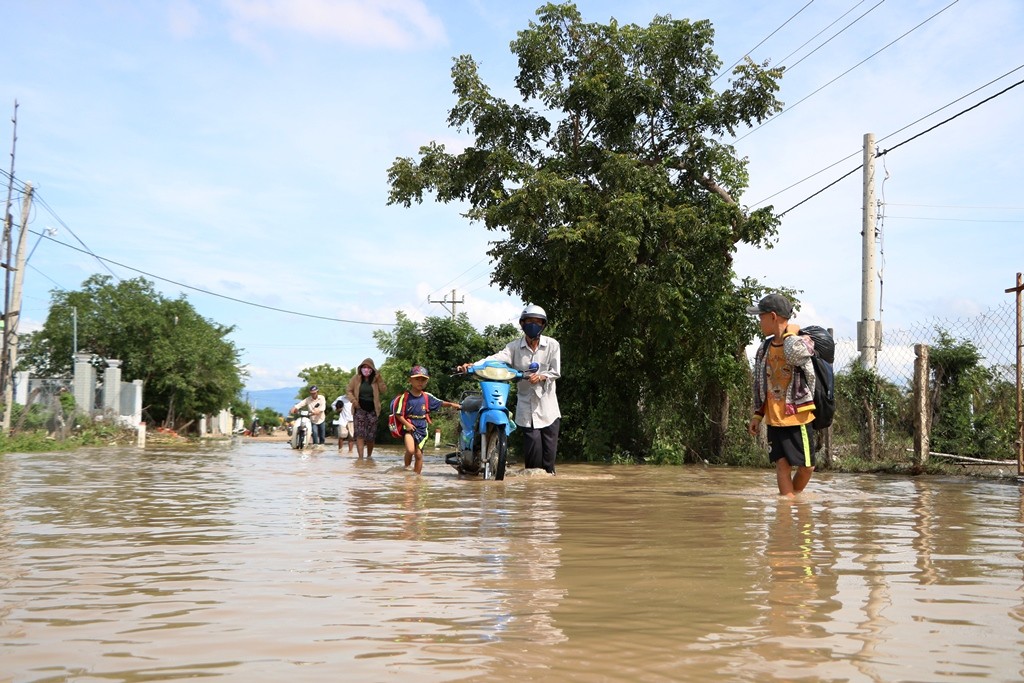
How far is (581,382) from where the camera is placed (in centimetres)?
1922

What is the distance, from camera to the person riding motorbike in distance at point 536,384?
997cm

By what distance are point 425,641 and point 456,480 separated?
293 inches

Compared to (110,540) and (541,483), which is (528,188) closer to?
(541,483)

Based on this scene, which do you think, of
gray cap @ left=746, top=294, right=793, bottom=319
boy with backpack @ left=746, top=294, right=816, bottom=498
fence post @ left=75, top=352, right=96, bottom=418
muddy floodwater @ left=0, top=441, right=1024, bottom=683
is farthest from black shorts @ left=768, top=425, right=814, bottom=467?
fence post @ left=75, top=352, right=96, bottom=418

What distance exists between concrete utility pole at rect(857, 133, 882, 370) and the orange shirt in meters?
11.8

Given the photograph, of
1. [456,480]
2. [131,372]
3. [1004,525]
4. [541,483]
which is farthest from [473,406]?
[131,372]

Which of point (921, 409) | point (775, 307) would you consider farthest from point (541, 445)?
point (921, 409)

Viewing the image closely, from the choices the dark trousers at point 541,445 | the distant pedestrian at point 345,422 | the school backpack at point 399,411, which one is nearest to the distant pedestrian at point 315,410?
the distant pedestrian at point 345,422

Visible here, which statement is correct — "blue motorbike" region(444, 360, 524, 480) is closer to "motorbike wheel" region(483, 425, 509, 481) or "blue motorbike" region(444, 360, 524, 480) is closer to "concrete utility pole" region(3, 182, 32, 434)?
"motorbike wheel" region(483, 425, 509, 481)

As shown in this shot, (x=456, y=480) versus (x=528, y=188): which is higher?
(x=528, y=188)

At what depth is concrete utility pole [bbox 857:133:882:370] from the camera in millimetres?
19109

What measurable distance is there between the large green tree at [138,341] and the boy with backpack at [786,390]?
151ft

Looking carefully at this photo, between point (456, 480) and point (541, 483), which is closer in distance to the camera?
point (541, 483)

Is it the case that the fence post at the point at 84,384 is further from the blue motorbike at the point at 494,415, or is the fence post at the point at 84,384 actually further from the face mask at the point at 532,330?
the face mask at the point at 532,330
